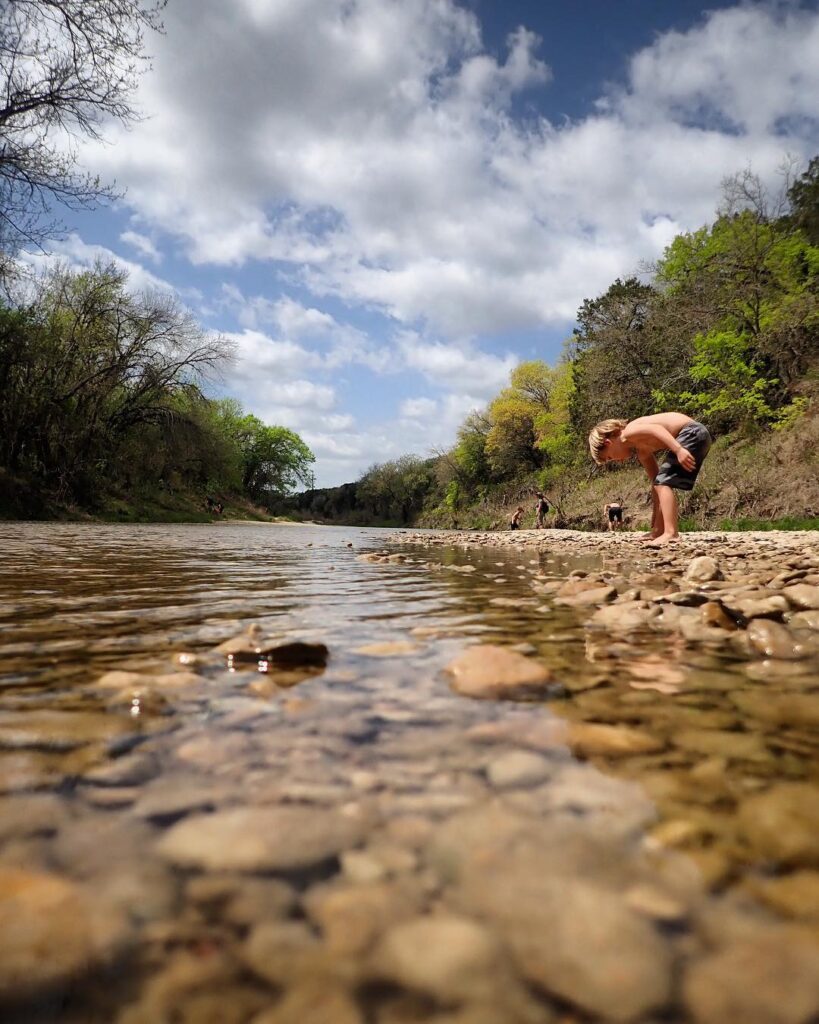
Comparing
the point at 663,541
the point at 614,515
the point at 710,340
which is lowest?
the point at 663,541

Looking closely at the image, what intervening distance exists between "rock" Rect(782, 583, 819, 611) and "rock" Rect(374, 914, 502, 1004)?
250 centimetres

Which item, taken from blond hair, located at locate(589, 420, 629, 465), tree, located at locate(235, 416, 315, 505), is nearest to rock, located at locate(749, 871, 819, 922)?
blond hair, located at locate(589, 420, 629, 465)

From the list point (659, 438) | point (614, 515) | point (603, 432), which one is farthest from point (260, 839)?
point (614, 515)

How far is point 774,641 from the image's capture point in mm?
1884

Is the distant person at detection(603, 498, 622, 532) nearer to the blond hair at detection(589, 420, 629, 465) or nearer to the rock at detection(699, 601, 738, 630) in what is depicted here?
the blond hair at detection(589, 420, 629, 465)

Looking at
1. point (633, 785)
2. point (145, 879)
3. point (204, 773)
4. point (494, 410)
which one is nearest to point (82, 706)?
point (204, 773)

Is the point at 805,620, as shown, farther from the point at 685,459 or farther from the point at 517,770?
the point at 685,459

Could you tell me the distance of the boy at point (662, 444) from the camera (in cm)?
688

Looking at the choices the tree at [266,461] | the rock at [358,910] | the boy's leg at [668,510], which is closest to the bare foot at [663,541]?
the boy's leg at [668,510]

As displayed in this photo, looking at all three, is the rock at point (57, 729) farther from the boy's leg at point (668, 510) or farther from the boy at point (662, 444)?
the boy's leg at point (668, 510)

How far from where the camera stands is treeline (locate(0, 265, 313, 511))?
24578 mm

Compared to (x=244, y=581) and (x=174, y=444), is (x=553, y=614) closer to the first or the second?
(x=244, y=581)

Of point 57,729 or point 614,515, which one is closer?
point 57,729

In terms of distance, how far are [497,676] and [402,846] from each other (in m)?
0.77
